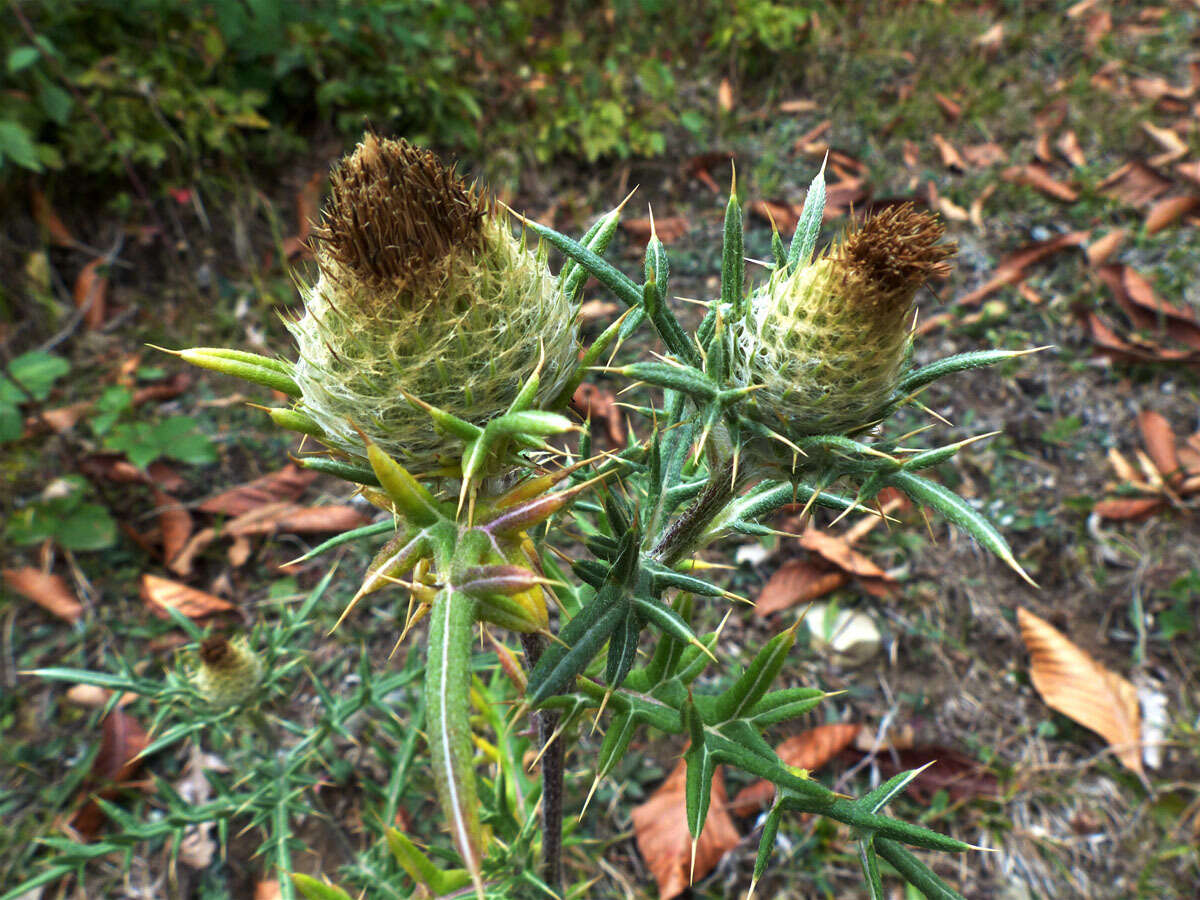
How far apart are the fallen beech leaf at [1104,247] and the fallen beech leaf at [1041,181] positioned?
416 millimetres

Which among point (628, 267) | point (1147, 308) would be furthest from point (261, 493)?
point (1147, 308)

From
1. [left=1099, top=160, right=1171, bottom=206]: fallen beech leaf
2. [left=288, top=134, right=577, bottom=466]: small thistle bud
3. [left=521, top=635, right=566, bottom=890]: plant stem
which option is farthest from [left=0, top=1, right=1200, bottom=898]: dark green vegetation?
[left=288, top=134, right=577, bottom=466]: small thistle bud

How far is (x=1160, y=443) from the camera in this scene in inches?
124

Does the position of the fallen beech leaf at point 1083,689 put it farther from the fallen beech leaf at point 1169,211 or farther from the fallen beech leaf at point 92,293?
the fallen beech leaf at point 92,293

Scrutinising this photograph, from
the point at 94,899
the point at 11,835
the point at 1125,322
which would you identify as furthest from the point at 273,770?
the point at 1125,322

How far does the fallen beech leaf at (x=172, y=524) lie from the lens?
10.7 ft

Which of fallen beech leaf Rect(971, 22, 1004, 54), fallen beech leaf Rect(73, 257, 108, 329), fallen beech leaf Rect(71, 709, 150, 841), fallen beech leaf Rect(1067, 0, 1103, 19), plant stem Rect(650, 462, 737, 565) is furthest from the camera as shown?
fallen beech leaf Rect(1067, 0, 1103, 19)

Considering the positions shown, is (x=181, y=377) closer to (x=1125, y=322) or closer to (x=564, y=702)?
(x=564, y=702)

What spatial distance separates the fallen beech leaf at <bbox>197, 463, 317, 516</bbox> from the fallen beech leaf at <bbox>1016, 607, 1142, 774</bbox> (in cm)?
335

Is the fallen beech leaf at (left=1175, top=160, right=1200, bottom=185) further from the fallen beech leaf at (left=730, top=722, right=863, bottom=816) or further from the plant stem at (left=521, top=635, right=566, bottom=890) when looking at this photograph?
the plant stem at (left=521, top=635, right=566, bottom=890)

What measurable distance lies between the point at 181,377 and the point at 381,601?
1.88 metres

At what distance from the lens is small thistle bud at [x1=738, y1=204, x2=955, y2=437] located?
41.4 inches

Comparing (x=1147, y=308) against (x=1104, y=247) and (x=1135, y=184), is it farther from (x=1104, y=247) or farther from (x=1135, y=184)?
(x=1135, y=184)

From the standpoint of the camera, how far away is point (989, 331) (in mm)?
3668
